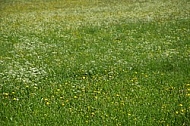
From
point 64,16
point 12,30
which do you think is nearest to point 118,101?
point 12,30

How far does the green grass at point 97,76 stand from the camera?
Result: 771 centimetres

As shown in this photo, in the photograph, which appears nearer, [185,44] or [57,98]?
[57,98]

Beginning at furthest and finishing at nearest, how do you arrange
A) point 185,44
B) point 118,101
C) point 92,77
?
point 185,44 < point 92,77 < point 118,101

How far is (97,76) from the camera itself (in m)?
10.9

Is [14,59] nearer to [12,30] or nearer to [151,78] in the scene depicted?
[151,78]

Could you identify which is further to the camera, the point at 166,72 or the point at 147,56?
the point at 147,56

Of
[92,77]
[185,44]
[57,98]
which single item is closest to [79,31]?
[185,44]

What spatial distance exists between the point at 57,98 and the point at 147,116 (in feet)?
8.48

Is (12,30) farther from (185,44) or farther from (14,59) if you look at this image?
(185,44)

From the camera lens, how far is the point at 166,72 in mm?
10859

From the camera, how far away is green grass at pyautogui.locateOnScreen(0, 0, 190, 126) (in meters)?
7.71

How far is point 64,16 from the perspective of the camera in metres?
28.0

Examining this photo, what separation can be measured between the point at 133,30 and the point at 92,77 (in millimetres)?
9331

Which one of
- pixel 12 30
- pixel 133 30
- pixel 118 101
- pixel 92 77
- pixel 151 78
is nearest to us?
pixel 118 101
